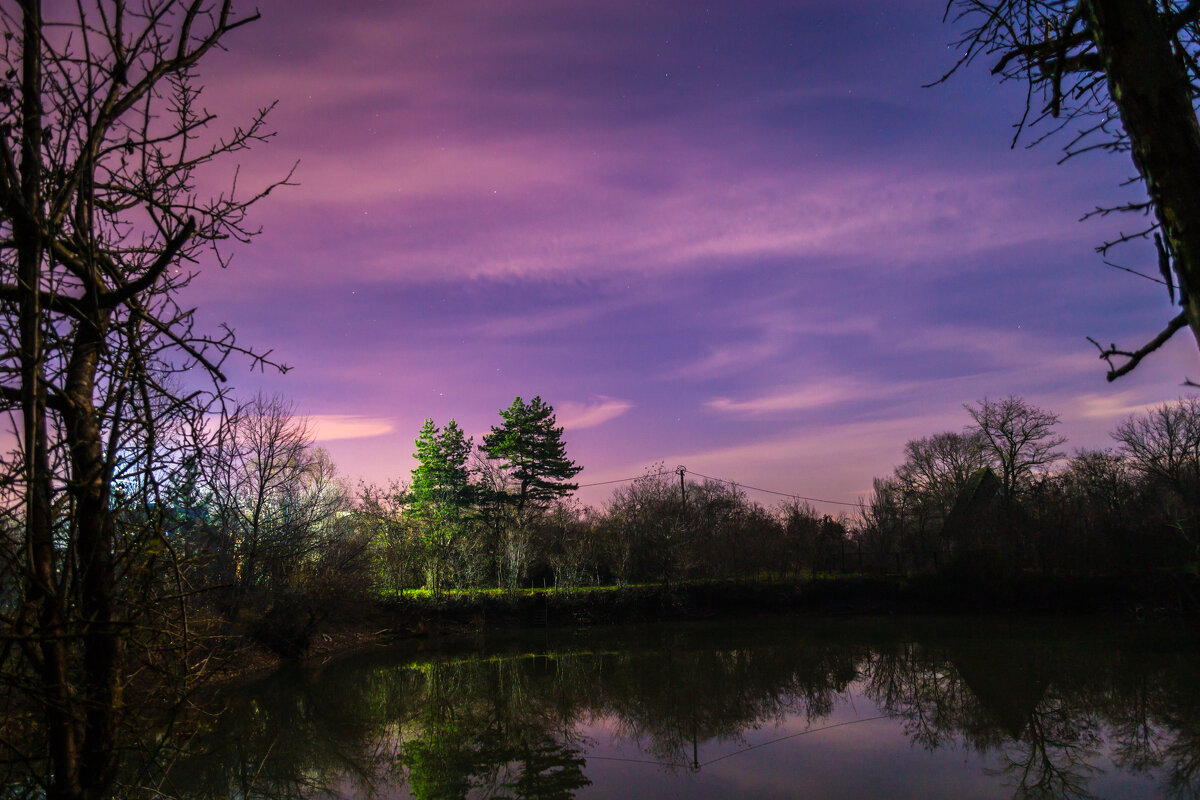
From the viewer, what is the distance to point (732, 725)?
11.3 m

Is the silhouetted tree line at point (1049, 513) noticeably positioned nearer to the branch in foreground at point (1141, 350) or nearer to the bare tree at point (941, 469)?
the bare tree at point (941, 469)

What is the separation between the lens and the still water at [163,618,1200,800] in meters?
8.45

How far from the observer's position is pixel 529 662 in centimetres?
1836

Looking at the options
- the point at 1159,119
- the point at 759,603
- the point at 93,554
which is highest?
the point at 1159,119

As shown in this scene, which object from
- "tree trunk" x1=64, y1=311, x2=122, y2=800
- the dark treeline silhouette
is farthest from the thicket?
"tree trunk" x1=64, y1=311, x2=122, y2=800

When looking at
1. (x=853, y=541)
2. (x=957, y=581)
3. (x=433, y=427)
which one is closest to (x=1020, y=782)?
(x=957, y=581)

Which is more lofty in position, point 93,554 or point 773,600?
point 93,554

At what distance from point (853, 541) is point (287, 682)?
26406 millimetres

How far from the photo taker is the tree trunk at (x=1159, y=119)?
6.99 ft

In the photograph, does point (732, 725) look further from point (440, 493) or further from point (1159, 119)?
point (440, 493)

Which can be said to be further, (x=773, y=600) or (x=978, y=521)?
(x=978, y=521)

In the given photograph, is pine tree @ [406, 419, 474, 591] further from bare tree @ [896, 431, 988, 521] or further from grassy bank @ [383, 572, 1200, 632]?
bare tree @ [896, 431, 988, 521]

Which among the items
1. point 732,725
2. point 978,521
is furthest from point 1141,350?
point 978,521

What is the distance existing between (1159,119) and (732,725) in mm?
11105
